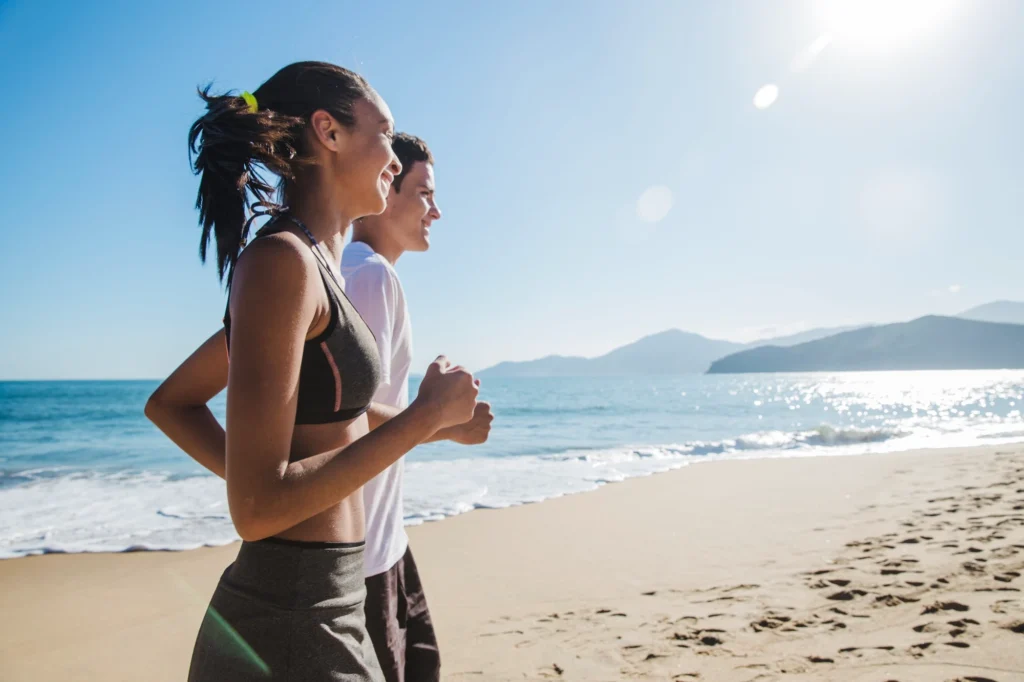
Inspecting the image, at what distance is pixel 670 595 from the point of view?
15.1 feet

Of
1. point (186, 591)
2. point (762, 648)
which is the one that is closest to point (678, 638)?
point (762, 648)

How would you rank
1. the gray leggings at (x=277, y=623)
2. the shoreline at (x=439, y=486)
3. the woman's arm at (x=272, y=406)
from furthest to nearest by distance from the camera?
1. the shoreline at (x=439, y=486)
2. the gray leggings at (x=277, y=623)
3. the woman's arm at (x=272, y=406)

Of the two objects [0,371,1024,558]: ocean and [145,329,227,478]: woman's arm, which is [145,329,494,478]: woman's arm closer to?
[145,329,227,478]: woman's arm

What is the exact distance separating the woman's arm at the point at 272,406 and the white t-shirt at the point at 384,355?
58 cm

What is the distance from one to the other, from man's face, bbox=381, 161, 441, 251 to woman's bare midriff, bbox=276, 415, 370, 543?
3.44 feet

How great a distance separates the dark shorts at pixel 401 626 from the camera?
5.52 ft

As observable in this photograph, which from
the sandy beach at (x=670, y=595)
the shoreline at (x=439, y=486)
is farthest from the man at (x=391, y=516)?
the shoreline at (x=439, y=486)

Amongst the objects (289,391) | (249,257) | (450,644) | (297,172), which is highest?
(297,172)

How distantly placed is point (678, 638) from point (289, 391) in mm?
3522

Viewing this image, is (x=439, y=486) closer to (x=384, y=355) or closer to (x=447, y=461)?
(x=447, y=461)

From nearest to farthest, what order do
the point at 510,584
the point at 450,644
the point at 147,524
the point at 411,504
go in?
1. the point at 450,644
2. the point at 510,584
3. the point at 147,524
4. the point at 411,504

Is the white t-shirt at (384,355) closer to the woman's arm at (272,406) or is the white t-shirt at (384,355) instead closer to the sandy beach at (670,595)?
the woman's arm at (272,406)

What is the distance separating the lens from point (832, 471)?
10398 millimetres

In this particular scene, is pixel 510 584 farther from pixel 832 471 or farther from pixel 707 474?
pixel 832 471
